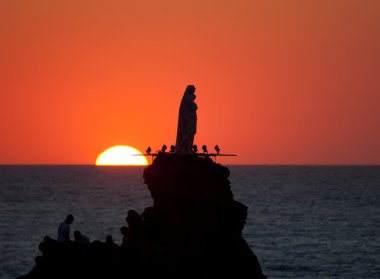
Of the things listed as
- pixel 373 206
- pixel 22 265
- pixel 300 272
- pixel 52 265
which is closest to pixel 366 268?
pixel 300 272

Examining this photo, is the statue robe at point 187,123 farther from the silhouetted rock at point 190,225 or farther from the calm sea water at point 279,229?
the calm sea water at point 279,229

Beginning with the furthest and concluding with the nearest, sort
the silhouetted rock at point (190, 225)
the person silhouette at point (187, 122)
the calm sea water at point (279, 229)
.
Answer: the calm sea water at point (279, 229) → the person silhouette at point (187, 122) → the silhouetted rock at point (190, 225)

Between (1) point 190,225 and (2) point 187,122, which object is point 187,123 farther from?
(1) point 190,225

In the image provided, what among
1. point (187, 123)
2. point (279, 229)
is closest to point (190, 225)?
point (187, 123)

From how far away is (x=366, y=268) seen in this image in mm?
95500

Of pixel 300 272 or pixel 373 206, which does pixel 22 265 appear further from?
pixel 373 206

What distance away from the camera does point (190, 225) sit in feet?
141

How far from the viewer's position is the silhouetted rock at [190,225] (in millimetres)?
41875

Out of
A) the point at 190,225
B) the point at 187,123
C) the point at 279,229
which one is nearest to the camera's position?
the point at 190,225

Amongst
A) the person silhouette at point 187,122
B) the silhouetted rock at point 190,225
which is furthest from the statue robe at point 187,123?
the silhouetted rock at point 190,225

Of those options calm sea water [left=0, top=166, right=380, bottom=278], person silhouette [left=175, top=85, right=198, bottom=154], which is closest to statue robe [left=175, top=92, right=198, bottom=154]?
person silhouette [left=175, top=85, right=198, bottom=154]

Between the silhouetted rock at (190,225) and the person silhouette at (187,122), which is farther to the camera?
the person silhouette at (187,122)

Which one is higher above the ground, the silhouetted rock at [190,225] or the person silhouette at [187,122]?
the person silhouette at [187,122]

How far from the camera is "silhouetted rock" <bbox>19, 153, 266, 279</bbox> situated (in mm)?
41875
